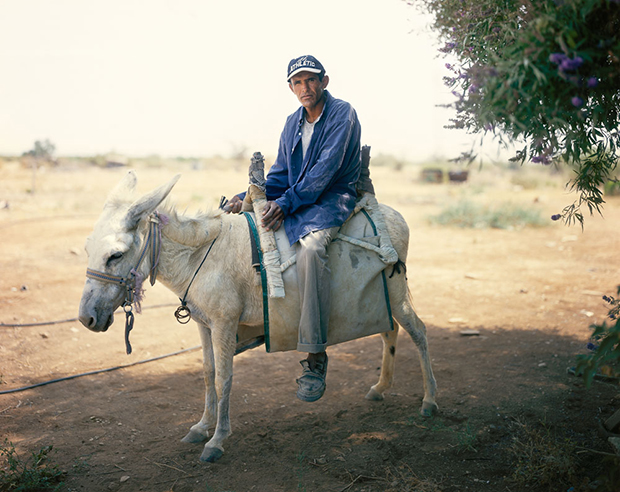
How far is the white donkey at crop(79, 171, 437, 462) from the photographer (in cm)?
304

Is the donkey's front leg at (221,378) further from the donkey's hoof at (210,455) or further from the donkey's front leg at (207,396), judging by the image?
the donkey's front leg at (207,396)

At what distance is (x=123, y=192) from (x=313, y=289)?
1537 mm

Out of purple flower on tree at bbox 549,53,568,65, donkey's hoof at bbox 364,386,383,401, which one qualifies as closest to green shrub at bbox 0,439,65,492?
donkey's hoof at bbox 364,386,383,401

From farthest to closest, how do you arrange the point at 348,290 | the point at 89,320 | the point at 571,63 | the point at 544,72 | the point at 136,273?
the point at 348,290
the point at 136,273
the point at 89,320
the point at 544,72
the point at 571,63

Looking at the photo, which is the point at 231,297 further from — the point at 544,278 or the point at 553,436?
the point at 544,278

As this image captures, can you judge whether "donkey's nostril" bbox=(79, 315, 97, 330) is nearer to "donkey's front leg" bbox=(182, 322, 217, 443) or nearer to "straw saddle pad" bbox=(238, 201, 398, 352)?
"donkey's front leg" bbox=(182, 322, 217, 443)

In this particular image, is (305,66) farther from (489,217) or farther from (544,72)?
(489,217)

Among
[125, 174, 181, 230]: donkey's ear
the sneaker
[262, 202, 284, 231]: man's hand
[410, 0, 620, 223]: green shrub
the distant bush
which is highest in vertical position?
[410, 0, 620, 223]: green shrub

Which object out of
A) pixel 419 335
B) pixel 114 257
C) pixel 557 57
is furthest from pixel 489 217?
pixel 114 257

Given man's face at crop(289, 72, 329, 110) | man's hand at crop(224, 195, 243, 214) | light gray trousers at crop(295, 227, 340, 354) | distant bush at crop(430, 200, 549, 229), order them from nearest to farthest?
1. light gray trousers at crop(295, 227, 340, 354)
2. man's face at crop(289, 72, 329, 110)
3. man's hand at crop(224, 195, 243, 214)
4. distant bush at crop(430, 200, 549, 229)

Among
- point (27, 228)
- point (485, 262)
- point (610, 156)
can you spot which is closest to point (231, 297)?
point (610, 156)

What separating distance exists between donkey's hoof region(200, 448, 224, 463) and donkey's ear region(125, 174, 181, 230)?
1.77 metres

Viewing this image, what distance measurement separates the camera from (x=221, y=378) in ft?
11.3

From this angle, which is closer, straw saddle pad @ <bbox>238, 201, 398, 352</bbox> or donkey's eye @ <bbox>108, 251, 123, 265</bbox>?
donkey's eye @ <bbox>108, 251, 123, 265</bbox>
